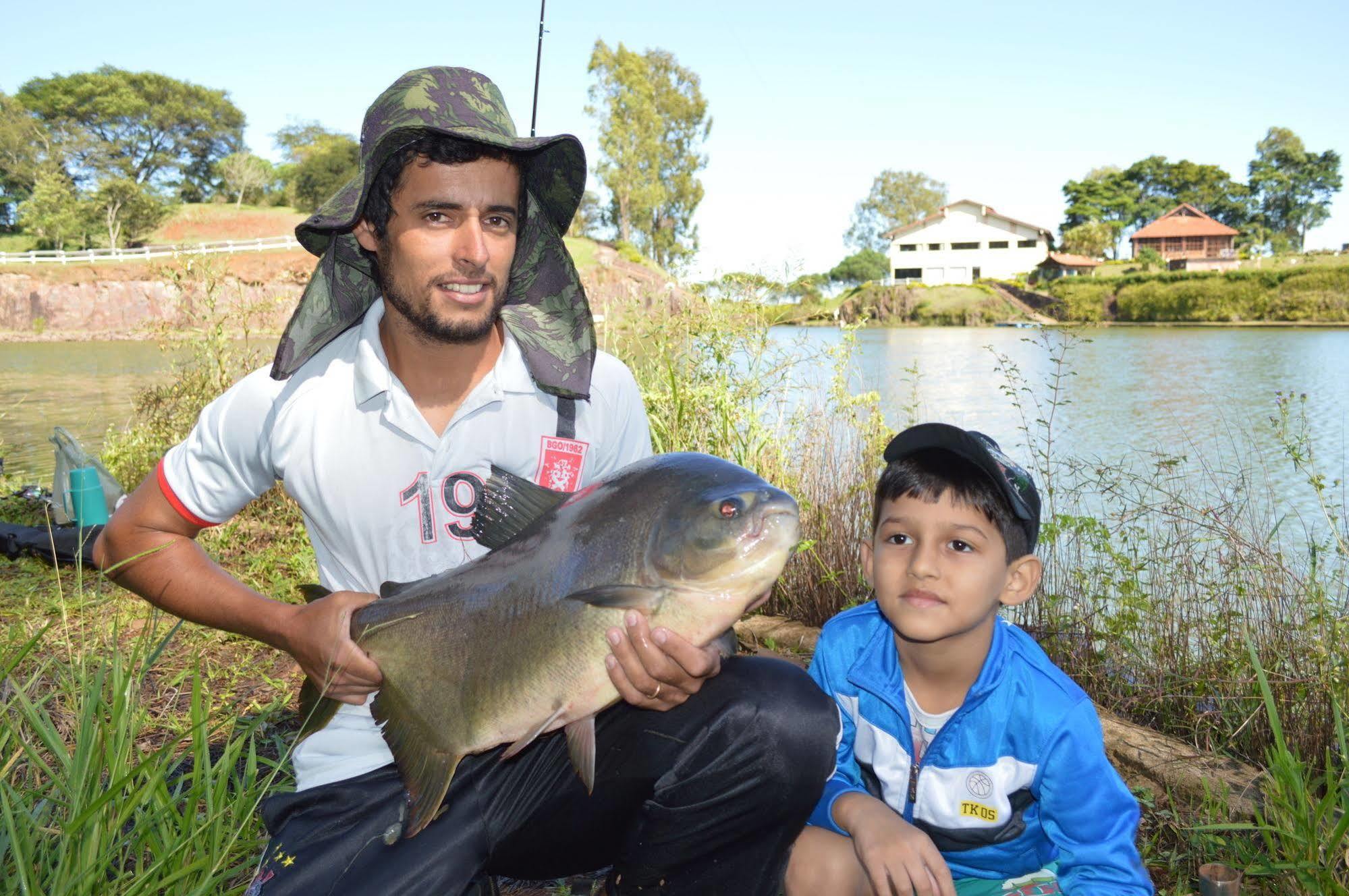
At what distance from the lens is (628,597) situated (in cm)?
174

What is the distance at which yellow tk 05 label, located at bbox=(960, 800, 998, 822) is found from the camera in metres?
2.23

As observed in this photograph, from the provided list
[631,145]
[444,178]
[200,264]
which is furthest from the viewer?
[631,145]

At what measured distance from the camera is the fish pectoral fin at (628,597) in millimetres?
1736

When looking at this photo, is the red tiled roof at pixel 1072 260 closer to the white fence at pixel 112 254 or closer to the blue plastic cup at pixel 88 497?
the white fence at pixel 112 254

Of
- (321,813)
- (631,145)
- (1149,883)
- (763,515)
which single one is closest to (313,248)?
(321,813)

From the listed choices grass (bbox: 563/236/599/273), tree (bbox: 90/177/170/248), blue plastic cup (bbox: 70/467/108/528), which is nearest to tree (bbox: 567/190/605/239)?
grass (bbox: 563/236/599/273)

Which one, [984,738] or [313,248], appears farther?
[313,248]

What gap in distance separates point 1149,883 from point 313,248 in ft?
9.34

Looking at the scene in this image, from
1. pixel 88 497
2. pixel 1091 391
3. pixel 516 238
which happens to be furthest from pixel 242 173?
pixel 516 238

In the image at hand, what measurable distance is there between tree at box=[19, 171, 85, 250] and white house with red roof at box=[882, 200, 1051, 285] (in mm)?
53275

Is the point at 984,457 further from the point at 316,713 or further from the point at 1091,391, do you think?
Result: the point at 1091,391

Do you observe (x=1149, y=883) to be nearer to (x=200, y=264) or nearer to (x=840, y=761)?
(x=840, y=761)

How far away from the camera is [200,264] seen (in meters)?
6.52

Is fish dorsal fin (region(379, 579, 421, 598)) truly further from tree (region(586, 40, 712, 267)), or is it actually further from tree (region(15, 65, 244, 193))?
tree (region(15, 65, 244, 193))
